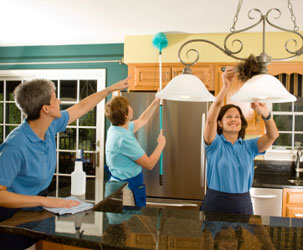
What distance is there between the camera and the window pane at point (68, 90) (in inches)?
Answer: 159

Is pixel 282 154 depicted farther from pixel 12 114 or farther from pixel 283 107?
pixel 12 114

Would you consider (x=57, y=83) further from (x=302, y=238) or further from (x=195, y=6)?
(x=302, y=238)

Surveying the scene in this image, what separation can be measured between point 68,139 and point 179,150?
1.79m

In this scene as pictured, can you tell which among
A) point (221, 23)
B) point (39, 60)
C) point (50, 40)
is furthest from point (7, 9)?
point (221, 23)

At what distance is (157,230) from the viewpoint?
3.80 ft

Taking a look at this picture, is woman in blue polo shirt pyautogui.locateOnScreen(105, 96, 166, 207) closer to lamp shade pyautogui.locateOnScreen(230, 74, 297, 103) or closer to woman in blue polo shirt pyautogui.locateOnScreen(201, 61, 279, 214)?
woman in blue polo shirt pyautogui.locateOnScreen(201, 61, 279, 214)

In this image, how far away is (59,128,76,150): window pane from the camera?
4074 mm

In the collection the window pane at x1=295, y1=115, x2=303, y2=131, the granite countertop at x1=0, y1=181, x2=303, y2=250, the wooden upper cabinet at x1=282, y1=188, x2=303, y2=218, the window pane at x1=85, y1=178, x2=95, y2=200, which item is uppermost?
the window pane at x1=295, y1=115, x2=303, y2=131

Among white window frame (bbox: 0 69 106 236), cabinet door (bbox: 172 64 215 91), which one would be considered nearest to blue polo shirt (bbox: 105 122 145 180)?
cabinet door (bbox: 172 64 215 91)

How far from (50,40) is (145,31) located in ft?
4.31

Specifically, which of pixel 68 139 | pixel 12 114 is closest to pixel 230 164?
pixel 68 139

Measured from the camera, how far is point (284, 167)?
11.3 feet

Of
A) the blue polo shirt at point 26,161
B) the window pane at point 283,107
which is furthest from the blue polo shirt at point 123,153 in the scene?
the window pane at point 283,107

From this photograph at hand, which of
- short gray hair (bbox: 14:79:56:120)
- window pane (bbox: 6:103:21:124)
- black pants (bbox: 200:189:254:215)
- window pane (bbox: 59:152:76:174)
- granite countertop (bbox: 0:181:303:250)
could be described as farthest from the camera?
window pane (bbox: 6:103:21:124)
